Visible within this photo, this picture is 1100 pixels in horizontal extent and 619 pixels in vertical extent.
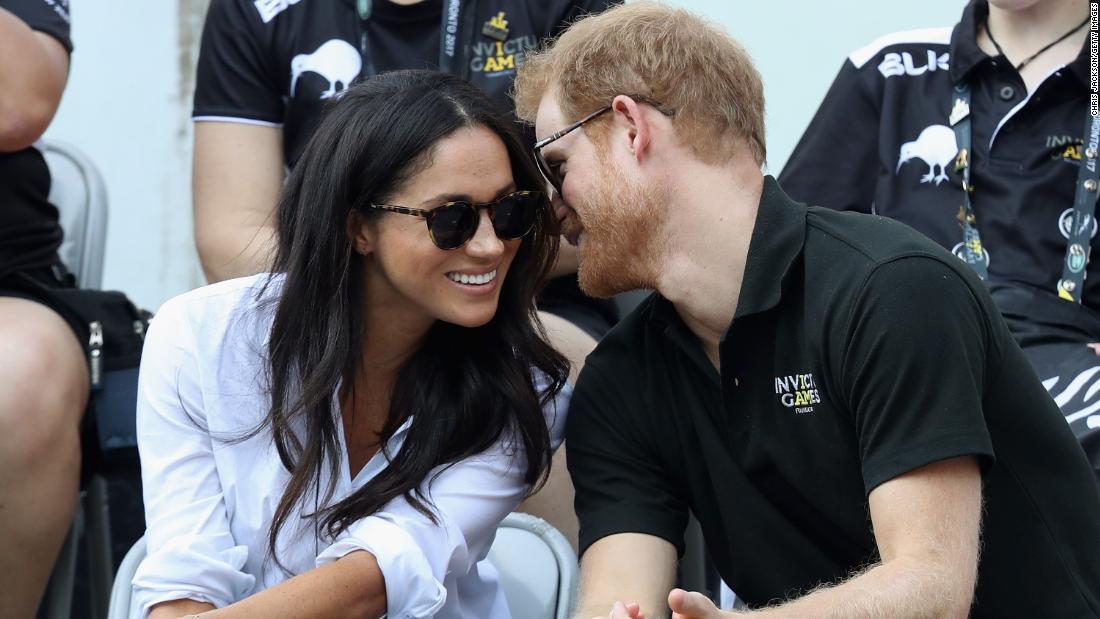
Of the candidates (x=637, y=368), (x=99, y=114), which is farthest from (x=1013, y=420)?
(x=99, y=114)

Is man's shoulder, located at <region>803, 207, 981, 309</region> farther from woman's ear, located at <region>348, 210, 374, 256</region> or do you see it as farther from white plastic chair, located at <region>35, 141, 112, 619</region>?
white plastic chair, located at <region>35, 141, 112, 619</region>

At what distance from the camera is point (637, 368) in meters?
2.31

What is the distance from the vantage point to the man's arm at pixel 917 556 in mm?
1802

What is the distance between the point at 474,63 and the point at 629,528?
4.20 ft

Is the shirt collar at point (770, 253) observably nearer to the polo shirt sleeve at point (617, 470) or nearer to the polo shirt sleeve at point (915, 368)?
the polo shirt sleeve at point (915, 368)

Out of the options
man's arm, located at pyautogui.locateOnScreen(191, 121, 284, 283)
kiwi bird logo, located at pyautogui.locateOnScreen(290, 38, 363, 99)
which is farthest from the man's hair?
man's arm, located at pyautogui.locateOnScreen(191, 121, 284, 283)

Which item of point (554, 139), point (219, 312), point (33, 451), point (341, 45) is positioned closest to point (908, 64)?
point (554, 139)

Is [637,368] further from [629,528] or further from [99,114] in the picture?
[99,114]

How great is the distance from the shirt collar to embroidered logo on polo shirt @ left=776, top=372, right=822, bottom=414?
116mm

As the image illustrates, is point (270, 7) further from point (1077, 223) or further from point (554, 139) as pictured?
point (1077, 223)

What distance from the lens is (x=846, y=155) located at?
315 centimetres

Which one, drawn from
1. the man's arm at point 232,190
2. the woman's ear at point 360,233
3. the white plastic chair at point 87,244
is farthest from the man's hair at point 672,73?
the white plastic chair at point 87,244

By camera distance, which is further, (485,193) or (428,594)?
(485,193)

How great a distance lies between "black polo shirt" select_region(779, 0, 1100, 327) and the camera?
291cm
